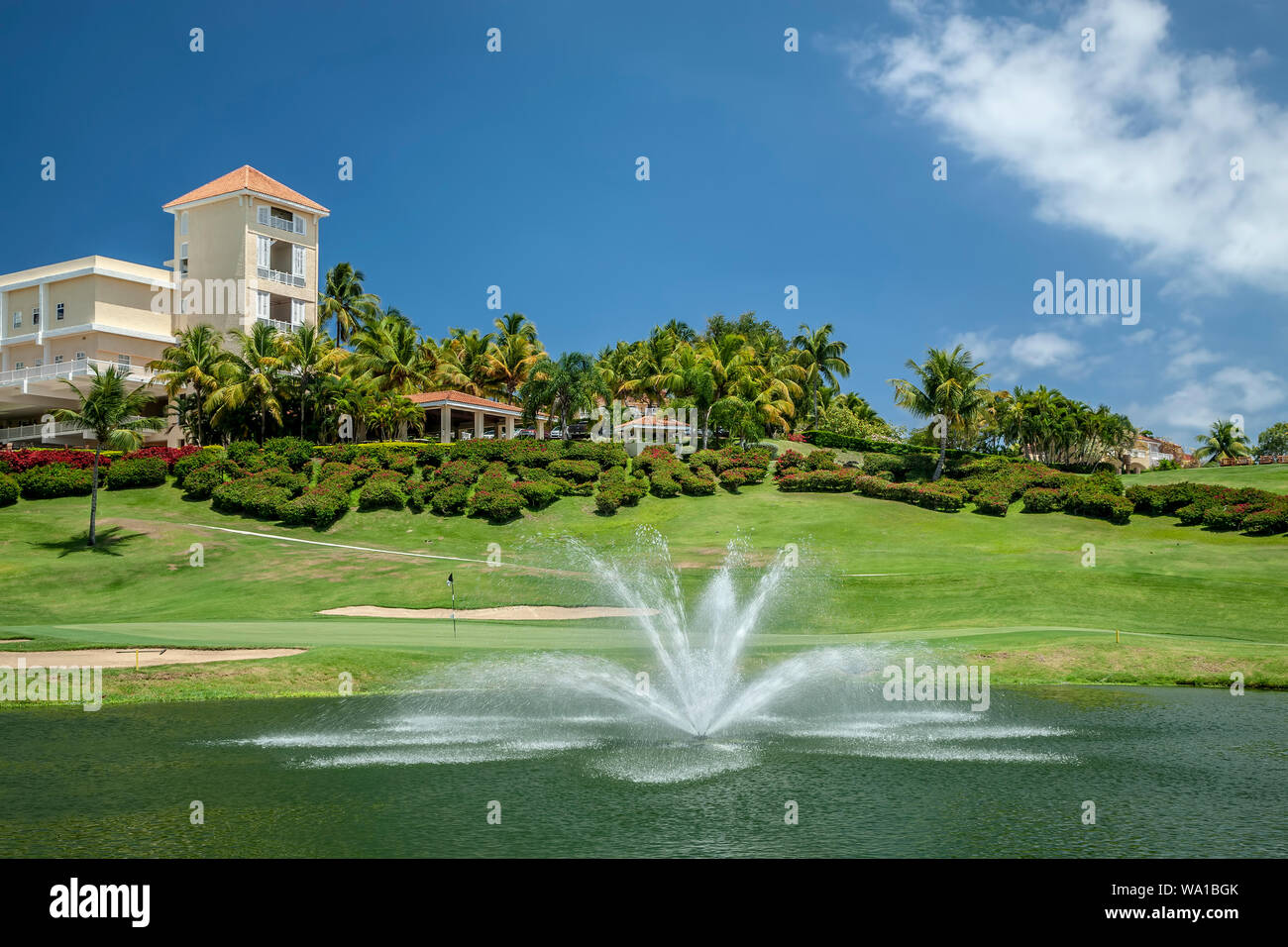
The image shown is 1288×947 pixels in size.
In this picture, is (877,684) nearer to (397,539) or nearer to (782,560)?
(782,560)

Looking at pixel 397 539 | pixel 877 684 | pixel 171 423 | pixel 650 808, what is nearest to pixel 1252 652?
pixel 877 684

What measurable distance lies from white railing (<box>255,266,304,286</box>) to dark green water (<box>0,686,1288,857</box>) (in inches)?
2781

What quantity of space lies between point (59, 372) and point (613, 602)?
199ft

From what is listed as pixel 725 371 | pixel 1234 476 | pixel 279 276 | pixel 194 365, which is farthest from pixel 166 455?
pixel 1234 476

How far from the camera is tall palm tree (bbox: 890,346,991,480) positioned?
6394 centimetres

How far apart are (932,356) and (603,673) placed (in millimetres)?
47142

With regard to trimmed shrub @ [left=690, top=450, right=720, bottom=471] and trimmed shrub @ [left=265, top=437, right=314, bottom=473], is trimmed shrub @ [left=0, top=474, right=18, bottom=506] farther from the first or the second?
trimmed shrub @ [left=690, top=450, right=720, bottom=471]

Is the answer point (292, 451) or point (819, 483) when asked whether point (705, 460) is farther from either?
point (292, 451)

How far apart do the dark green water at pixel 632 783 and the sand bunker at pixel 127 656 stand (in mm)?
2921

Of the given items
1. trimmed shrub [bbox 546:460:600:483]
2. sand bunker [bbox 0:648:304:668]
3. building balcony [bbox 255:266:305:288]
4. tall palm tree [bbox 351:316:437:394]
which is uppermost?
building balcony [bbox 255:266:305:288]

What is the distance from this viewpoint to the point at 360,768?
16.8 metres

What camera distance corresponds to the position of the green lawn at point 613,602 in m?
25.8

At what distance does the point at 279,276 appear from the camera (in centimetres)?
8650

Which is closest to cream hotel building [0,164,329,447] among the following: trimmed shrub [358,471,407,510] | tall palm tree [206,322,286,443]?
tall palm tree [206,322,286,443]
